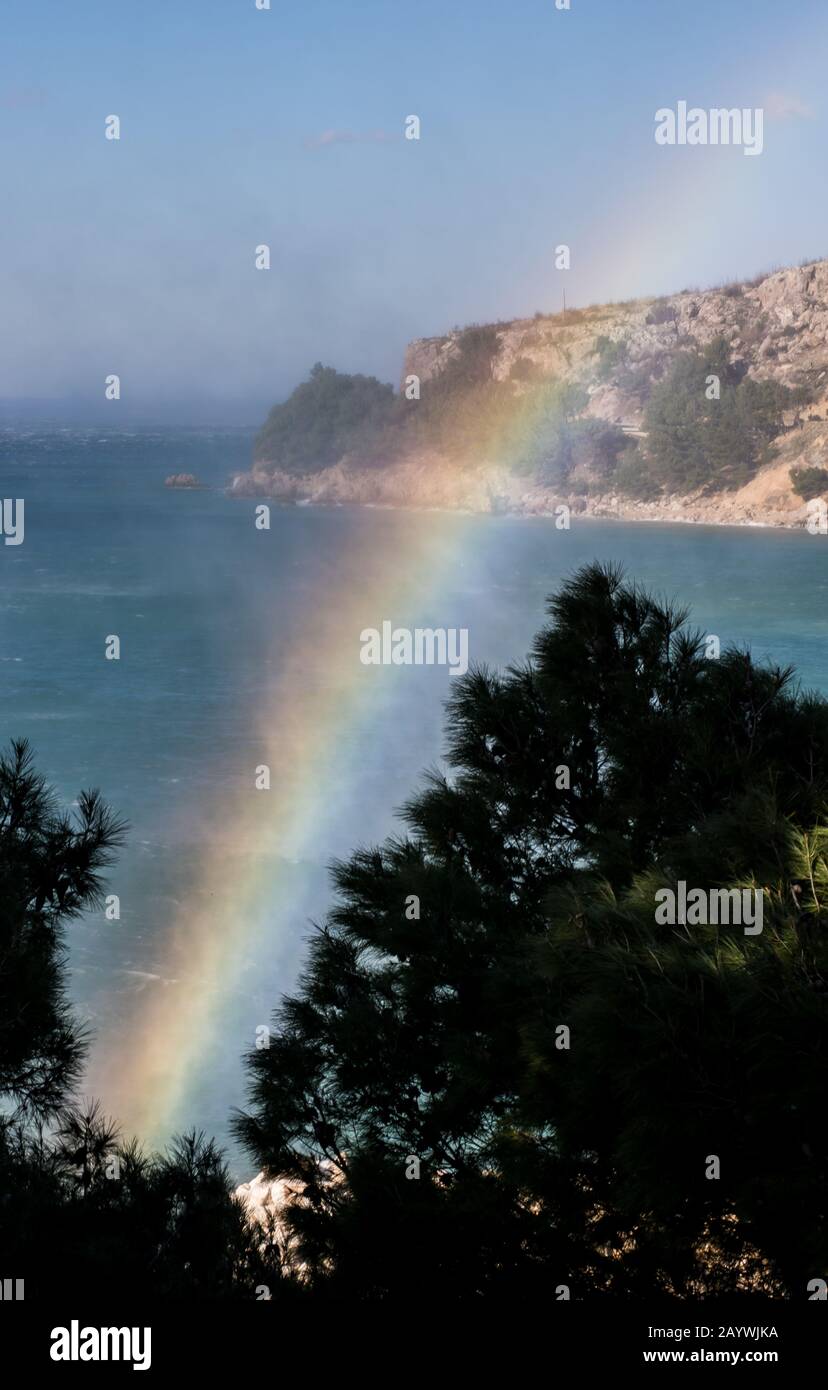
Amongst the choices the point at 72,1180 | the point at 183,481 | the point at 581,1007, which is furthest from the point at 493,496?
the point at 581,1007

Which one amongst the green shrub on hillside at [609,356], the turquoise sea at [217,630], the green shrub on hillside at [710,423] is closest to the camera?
the turquoise sea at [217,630]

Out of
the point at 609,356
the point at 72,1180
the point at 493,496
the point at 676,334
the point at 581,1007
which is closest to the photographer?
the point at 581,1007

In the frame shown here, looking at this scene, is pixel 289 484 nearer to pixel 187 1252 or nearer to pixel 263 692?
pixel 263 692

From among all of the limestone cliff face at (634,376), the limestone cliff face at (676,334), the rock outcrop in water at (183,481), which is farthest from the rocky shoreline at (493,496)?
the limestone cliff face at (676,334)

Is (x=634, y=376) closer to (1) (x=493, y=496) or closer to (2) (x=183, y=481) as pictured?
(1) (x=493, y=496)

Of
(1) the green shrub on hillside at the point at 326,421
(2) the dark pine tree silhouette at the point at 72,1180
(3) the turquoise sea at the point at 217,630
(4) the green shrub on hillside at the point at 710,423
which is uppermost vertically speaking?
(1) the green shrub on hillside at the point at 326,421

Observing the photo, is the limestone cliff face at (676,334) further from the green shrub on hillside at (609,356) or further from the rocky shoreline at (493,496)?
the rocky shoreline at (493,496)

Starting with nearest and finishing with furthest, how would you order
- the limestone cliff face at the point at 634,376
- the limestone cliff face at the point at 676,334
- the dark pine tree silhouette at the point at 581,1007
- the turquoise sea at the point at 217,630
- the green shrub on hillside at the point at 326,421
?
the dark pine tree silhouette at the point at 581,1007 < the turquoise sea at the point at 217,630 < the limestone cliff face at the point at 634,376 < the limestone cliff face at the point at 676,334 < the green shrub on hillside at the point at 326,421
